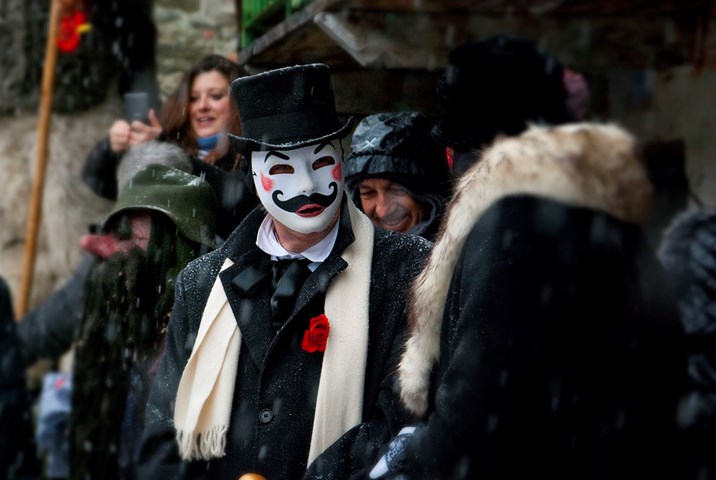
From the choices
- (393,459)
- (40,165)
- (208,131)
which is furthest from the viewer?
(40,165)

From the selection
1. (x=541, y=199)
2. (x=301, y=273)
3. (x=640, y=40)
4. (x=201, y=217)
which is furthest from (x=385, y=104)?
(x=541, y=199)

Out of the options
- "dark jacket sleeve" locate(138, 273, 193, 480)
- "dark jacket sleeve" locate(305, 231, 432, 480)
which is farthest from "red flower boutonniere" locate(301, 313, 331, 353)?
"dark jacket sleeve" locate(138, 273, 193, 480)

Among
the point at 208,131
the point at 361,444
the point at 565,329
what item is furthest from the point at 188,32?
the point at 565,329

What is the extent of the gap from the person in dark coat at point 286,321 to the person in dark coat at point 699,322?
89cm

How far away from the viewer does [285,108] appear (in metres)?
2.85

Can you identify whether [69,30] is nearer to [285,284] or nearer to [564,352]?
[285,284]

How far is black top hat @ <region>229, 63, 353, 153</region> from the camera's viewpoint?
284cm

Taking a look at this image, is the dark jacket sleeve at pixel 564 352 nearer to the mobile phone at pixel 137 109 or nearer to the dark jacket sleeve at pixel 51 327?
the mobile phone at pixel 137 109

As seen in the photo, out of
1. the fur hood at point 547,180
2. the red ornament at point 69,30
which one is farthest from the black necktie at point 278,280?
the red ornament at point 69,30

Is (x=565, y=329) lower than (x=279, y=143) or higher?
lower

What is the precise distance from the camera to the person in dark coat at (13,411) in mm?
3631

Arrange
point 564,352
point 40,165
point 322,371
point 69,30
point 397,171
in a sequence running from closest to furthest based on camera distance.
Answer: point 564,352
point 322,371
point 397,171
point 40,165
point 69,30

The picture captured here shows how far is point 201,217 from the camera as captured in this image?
3586 mm

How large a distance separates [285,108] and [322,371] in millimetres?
714
